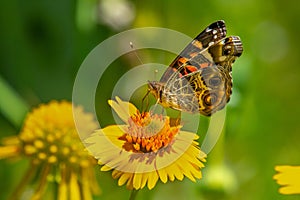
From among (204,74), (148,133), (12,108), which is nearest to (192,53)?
(204,74)

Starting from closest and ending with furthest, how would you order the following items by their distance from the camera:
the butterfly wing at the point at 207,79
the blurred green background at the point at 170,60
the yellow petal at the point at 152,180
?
the yellow petal at the point at 152,180 < the butterfly wing at the point at 207,79 < the blurred green background at the point at 170,60

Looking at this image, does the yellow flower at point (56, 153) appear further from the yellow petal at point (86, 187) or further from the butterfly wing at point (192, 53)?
the butterfly wing at point (192, 53)

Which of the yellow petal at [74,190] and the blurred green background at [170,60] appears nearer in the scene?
the yellow petal at [74,190]

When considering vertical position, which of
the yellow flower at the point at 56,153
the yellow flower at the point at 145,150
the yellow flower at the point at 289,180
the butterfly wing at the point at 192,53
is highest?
the butterfly wing at the point at 192,53

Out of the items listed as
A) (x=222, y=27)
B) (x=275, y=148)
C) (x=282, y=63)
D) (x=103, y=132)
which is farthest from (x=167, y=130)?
(x=282, y=63)

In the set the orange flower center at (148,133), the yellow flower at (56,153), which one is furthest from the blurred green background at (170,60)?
the orange flower center at (148,133)

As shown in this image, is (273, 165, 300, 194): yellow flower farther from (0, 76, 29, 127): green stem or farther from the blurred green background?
(0, 76, 29, 127): green stem
